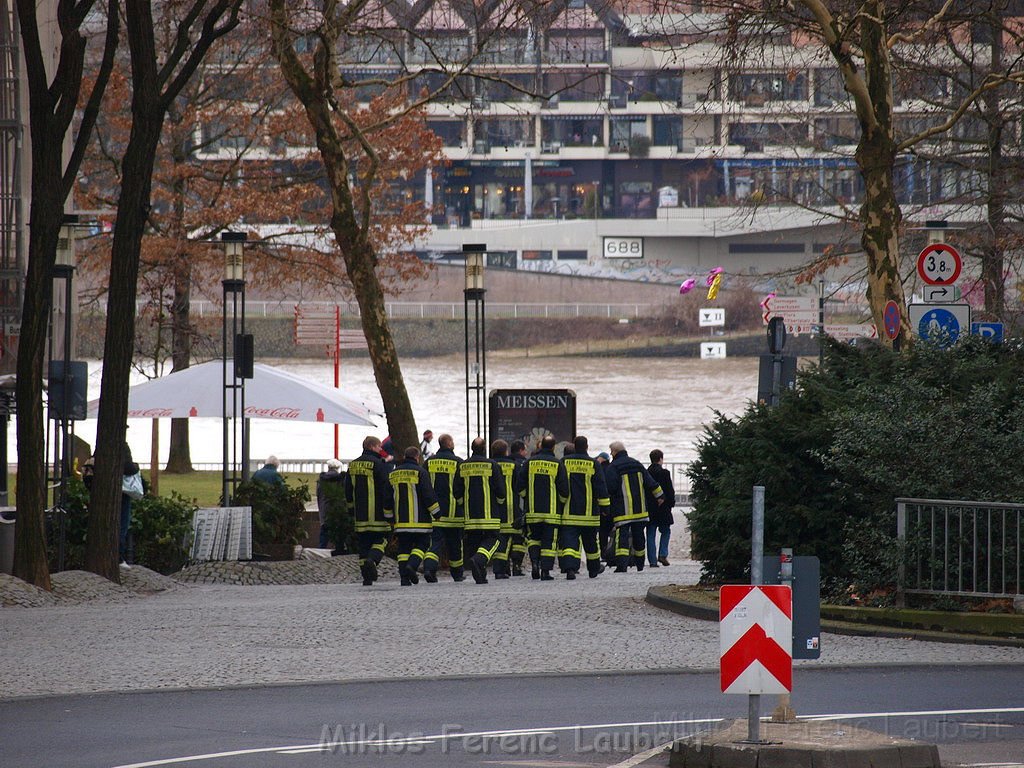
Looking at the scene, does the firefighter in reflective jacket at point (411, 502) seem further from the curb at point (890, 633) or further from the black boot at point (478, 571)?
the curb at point (890, 633)

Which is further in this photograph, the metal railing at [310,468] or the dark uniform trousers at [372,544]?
the metal railing at [310,468]

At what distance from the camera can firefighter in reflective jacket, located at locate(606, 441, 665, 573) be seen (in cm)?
2069

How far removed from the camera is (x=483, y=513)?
19.0 metres

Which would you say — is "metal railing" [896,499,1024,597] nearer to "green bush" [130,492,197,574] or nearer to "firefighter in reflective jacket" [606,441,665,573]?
"firefighter in reflective jacket" [606,441,665,573]

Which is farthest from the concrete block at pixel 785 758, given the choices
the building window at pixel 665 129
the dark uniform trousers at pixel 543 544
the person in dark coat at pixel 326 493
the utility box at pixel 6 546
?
the building window at pixel 665 129

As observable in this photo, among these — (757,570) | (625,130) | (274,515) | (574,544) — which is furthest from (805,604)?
(625,130)

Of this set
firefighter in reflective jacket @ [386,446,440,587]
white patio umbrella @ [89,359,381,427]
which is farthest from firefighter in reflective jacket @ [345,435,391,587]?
white patio umbrella @ [89,359,381,427]

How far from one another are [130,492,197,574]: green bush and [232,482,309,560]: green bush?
735 mm

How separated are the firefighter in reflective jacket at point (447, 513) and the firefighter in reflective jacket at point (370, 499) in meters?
0.68

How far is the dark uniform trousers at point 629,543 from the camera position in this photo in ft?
69.8

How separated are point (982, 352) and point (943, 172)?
59.1ft

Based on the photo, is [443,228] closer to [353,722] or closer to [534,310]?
[534,310]

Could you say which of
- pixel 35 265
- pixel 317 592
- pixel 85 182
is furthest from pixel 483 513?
pixel 85 182

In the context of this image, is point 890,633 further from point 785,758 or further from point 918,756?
point 785,758
